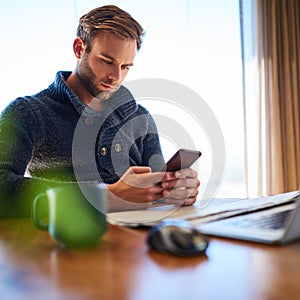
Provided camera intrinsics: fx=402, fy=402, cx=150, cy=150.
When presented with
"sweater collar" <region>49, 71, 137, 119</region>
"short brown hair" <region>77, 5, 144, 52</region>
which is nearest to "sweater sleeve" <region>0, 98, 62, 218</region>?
"sweater collar" <region>49, 71, 137, 119</region>

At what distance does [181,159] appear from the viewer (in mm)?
997

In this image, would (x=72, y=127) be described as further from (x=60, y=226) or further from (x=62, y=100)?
(x=60, y=226)

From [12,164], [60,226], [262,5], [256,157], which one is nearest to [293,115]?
[256,157]

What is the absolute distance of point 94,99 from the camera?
1.57 m

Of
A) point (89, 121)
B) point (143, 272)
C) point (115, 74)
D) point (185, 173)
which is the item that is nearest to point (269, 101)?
point (115, 74)

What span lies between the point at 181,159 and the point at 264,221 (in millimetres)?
327

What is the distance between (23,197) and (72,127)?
53 cm

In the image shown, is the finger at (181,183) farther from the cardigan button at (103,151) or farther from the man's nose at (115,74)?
the man's nose at (115,74)

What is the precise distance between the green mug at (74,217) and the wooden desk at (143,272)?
0.07 feet

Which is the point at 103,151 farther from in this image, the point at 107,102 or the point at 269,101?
the point at 269,101

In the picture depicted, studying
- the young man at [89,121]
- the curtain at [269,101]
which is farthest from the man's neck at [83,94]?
the curtain at [269,101]

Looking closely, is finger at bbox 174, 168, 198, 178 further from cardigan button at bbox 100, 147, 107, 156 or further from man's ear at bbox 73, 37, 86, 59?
man's ear at bbox 73, 37, 86, 59

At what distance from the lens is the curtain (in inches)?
117

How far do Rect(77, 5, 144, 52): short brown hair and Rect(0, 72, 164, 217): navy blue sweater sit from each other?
21 cm
